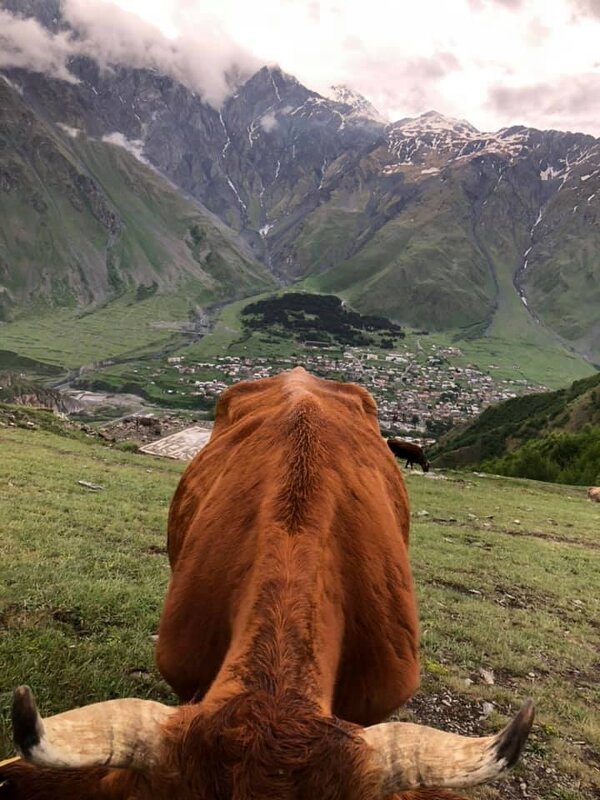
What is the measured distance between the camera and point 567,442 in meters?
52.4

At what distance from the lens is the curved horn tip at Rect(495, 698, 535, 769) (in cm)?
230

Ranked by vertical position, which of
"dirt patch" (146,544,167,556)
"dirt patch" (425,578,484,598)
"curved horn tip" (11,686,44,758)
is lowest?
"dirt patch" (425,578,484,598)

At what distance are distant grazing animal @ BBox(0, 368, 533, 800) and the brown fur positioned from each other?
0.04ft

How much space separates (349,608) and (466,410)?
524 ft

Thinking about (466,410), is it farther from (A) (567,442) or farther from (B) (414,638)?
(B) (414,638)

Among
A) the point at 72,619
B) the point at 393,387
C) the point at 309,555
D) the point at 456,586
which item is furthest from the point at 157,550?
the point at 393,387

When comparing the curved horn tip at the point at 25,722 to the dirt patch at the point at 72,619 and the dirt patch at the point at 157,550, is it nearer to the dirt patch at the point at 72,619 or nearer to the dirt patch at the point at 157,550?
the dirt patch at the point at 72,619

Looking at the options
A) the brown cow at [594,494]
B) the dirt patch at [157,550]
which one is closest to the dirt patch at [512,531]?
the dirt patch at [157,550]

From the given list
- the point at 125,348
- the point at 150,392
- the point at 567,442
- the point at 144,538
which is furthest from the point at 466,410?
the point at 144,538

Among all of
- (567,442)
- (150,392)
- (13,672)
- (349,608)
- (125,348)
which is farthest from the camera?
(125,348)

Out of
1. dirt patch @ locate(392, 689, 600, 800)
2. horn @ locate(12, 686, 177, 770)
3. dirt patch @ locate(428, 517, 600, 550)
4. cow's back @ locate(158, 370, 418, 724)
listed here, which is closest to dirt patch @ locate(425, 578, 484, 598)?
dirt patch @ locate(392, 689, 600, 800)

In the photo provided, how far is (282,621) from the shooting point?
3375 millimetres

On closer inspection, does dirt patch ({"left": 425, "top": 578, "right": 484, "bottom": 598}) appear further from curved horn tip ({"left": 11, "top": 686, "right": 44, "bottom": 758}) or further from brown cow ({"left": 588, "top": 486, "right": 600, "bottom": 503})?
brown cow ({"left": 588, "top": 486, "right": 600, "bottom": 503})

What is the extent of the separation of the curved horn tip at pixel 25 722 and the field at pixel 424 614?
11.4 feet
